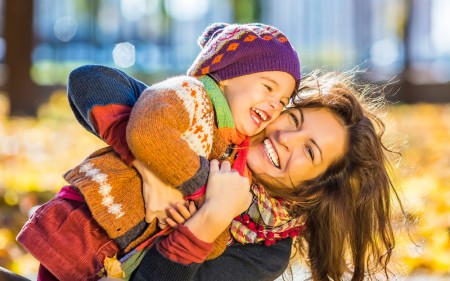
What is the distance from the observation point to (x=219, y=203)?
2.99 meters

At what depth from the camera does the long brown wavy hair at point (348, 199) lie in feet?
11.3

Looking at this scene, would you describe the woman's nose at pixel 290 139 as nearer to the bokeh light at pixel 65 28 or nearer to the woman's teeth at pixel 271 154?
the woman's teeth at pixel 271 154

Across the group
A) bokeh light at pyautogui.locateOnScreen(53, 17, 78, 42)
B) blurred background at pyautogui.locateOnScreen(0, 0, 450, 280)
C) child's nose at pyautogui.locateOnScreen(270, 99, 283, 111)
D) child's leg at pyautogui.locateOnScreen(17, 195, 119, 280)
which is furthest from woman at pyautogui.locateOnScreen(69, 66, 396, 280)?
bokeh light at pyautogui.locateOnScreen(53, 17, 78, 42)

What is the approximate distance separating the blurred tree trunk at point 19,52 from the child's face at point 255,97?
24.8ft

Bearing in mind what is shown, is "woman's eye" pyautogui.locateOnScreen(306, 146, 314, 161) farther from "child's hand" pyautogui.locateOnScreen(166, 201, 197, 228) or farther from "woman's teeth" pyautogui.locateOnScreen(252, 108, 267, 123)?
"child's hand" pyautogui.locateOnScreen(166, 201, 197, 228)

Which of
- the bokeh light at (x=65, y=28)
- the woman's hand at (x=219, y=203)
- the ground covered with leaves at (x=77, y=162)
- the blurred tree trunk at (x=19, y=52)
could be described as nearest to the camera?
the woman's hand at (x=219, y=203)

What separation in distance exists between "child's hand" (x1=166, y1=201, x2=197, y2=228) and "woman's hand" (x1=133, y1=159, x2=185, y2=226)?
0.02m

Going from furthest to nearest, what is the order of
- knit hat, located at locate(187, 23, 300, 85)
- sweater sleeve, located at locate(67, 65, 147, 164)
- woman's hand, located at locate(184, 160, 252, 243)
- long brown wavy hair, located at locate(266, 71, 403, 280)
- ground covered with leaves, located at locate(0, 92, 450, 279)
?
ground covered with leaves, located at locate(0, 92, 450, 279) → long brown wavy hair, located at locate(266, 71, 403, 280) → knit hat, located at locate(187, 23, 300, 85) → sweater sleeve, located at locate(67, 65, 147, 164) → woman's hand, located at locate(184, 160, 252, 243)

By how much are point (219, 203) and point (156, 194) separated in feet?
0.69

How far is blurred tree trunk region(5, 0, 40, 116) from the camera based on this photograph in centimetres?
1033

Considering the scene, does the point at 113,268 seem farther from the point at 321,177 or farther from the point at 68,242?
the point at 321,177

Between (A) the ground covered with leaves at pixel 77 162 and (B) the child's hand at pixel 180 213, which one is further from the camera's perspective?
(A) the ground covered with leaves at pixel 77 162

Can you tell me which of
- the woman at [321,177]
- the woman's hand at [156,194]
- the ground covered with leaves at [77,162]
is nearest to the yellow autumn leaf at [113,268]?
the woman's hand at [156,194]

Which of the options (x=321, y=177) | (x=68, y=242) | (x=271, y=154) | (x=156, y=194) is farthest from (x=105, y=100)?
(x=321, y=177)
